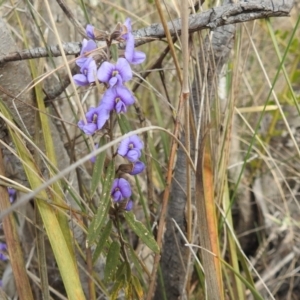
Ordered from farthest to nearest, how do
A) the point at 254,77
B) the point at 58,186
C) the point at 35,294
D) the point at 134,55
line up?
1. the point at 254,77
2. the point at 35,294
3. the point at 58,186
4. the point at 134,55

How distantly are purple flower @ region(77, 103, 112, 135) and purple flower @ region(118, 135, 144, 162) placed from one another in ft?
0.12

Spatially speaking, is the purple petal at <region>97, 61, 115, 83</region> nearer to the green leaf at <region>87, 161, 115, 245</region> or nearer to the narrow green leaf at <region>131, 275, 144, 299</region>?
the green leaf at <region>87, 161, 115, 245</region>

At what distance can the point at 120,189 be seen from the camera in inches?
24.5

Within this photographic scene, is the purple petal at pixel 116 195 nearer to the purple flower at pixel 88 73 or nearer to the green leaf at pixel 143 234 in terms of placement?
the green leaf at pixel 143 234

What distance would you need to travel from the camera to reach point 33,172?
0.66m

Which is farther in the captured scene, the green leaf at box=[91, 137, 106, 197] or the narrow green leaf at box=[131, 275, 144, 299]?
the narrow green leaf at box=[131, 275, 144, 299]

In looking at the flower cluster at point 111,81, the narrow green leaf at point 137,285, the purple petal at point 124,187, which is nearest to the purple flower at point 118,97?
the flower cluster at point 111,81

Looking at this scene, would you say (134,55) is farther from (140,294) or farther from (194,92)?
(140,294)

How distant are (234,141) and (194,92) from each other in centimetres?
58

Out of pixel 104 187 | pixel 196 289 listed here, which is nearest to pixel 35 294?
pixel 196 289

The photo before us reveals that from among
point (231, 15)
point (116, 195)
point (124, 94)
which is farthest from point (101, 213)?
point (231, 15)

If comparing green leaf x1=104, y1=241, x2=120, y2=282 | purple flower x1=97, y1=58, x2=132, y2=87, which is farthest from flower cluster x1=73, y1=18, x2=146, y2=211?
green leaf x1=104, y1=241, x2=120, y2=282

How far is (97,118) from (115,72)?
0.06m

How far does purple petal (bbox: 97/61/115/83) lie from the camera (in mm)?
541
